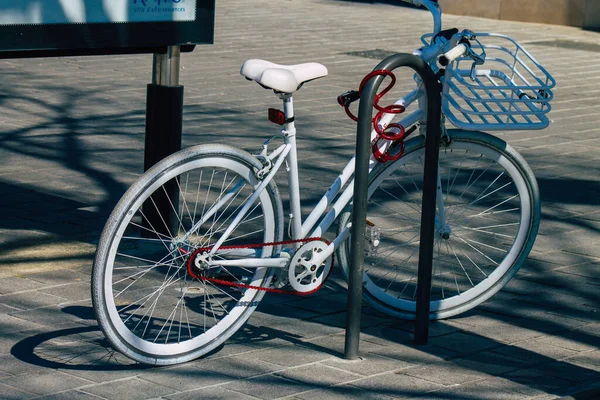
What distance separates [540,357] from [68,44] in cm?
264

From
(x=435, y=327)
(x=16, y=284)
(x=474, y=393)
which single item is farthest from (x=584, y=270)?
(x=16, y=284)

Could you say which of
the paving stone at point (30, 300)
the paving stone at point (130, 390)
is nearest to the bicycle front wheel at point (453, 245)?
the paving stone at point (130, 390)

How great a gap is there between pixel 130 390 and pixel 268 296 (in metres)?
1.34

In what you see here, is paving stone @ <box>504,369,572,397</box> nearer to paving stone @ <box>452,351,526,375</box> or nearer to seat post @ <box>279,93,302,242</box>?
paving stone @ <box>452,351,526,375</box>

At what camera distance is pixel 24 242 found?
6.14m

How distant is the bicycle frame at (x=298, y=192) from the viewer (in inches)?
177

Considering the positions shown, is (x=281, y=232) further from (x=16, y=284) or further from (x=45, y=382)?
(x=16, y=284)

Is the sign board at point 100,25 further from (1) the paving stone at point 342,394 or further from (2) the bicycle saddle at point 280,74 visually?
(1) the paving stone at point 342,394

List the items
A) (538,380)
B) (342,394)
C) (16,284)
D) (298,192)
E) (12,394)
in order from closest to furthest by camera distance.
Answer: (12,394) → (342,394) → (538,380) → (298,192) → (16,284)

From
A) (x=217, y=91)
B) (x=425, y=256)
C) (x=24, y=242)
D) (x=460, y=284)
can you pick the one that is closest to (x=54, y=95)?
(x=217, y=91)

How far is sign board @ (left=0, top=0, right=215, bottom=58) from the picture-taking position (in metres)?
5.25

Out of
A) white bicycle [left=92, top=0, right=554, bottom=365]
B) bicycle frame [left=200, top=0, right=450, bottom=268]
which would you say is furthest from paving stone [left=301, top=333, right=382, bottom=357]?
bicycle frame [left=200, top=0, right=450, bottom=268]

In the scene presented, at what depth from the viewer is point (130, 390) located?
4195mm

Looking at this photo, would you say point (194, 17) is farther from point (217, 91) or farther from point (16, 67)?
point (16, 67)
